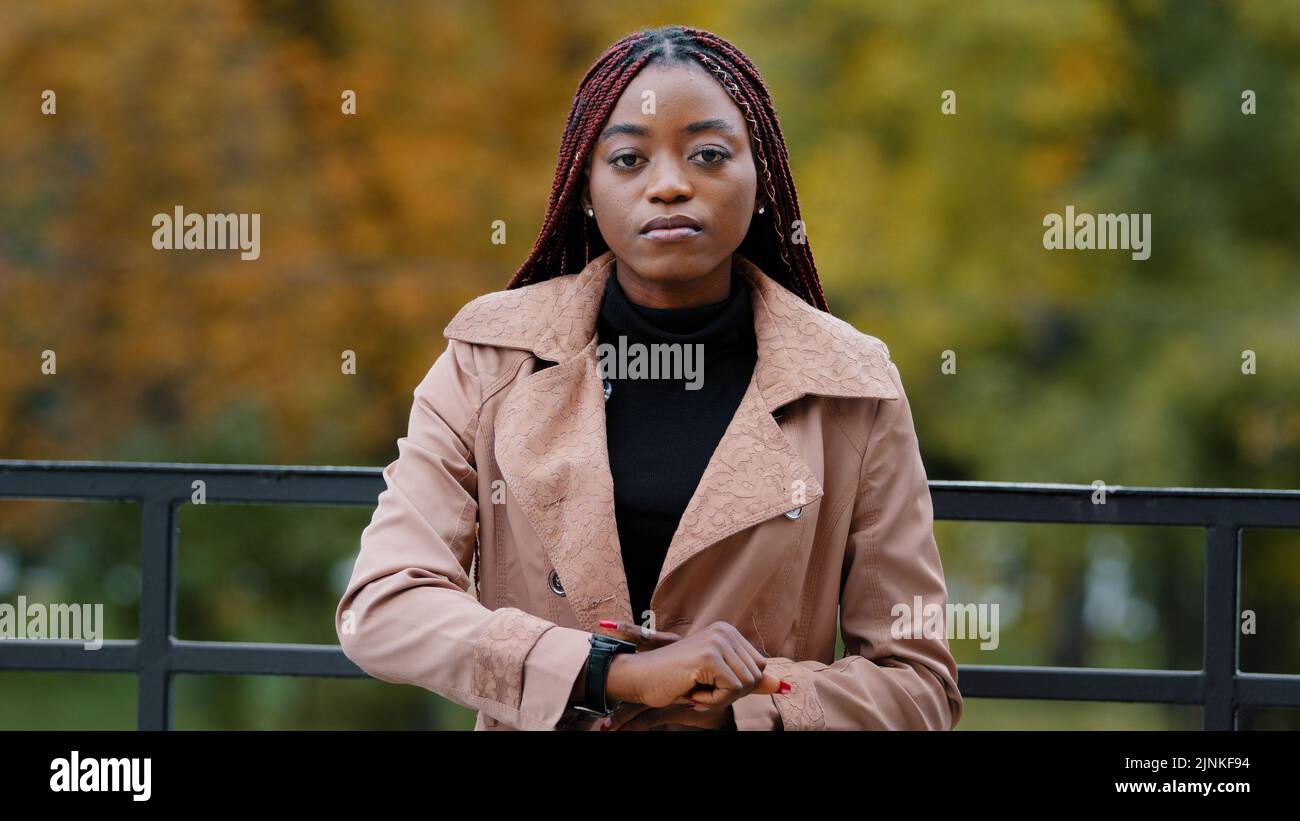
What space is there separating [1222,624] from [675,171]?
1.59 m

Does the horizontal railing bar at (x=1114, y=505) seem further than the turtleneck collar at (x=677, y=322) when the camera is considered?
Yes

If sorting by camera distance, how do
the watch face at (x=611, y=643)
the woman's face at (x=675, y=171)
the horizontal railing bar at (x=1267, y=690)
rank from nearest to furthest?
the watch face at (x=611, y=643)
the woman's face at (x=675, y=171)
the horizontal railing bar at (x=1267, y=690)

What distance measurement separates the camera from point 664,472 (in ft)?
8.84

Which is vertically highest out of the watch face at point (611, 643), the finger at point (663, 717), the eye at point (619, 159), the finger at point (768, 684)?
the eye at point (619, 159)

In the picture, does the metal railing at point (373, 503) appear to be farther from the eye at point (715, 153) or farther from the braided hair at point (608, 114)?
the eye at point (715, 153)

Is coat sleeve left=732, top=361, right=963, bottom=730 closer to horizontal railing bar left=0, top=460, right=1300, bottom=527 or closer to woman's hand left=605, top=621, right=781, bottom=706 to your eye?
woman's hand left=605, top=621, right=781, bottom=706

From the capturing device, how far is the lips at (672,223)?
267cm

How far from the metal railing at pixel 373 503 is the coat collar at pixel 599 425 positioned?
24.7 inches

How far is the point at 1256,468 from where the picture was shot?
1076 cm

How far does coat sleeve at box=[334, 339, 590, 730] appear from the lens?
2.46 meters

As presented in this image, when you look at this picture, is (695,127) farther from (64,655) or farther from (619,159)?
(64,655)

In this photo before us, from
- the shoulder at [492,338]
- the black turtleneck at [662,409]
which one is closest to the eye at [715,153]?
the black turtleneck at [662,409]

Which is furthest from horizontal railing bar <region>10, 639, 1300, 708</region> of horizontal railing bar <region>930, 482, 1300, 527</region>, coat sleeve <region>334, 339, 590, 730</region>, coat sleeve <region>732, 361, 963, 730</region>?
coat sleeve <region>334, 339, 590, 730</region>
